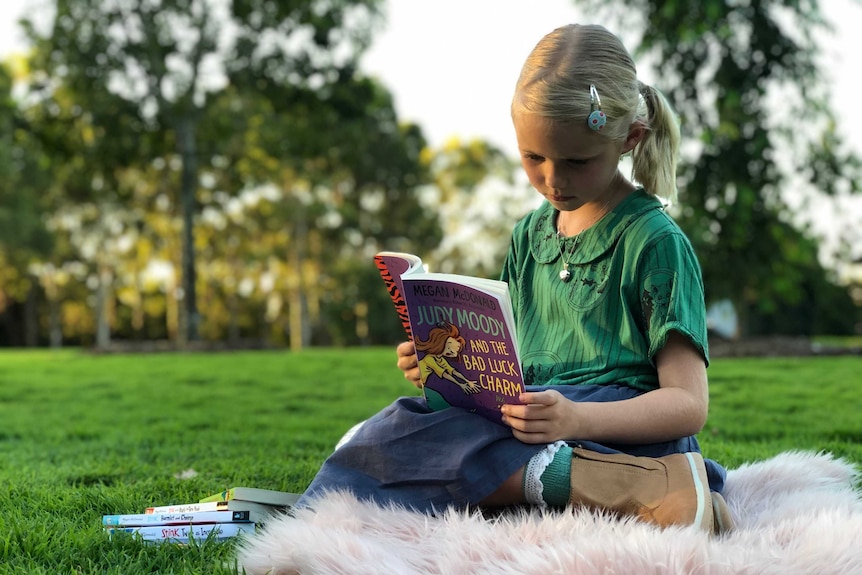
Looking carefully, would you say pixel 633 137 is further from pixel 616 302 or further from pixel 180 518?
pixel 180 518

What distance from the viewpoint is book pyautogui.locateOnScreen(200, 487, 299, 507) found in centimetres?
199

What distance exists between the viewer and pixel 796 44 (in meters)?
10.1

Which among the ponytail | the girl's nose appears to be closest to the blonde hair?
the ponytail

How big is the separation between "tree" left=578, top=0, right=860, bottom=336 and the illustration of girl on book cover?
8762mm

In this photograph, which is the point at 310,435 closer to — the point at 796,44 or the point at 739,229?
the point at 739,229

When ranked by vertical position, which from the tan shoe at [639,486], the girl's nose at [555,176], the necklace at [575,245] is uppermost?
the girl's nose at [555,176]

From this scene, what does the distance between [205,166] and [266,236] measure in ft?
21.8

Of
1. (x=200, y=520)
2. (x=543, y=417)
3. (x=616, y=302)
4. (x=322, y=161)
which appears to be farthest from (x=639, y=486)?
(x=322, y=161)

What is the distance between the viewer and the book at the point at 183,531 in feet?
6.18

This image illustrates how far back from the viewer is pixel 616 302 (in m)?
2.04

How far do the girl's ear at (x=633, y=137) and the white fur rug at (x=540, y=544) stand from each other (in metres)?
0.90

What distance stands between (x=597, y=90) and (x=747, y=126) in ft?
30.5

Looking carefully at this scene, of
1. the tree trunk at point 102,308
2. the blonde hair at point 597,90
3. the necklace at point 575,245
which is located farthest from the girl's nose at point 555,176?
the tree trunk at point 102,308

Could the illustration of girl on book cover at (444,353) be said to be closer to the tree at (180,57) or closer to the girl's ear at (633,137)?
the girl's ear at (633,137)
